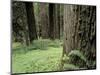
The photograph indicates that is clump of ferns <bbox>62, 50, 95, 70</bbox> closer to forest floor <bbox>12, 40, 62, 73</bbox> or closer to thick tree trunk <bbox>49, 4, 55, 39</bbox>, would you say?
forest floor <bbox>12, 40, 62, 73</bbox>

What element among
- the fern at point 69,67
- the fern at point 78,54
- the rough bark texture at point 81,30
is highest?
the rough bark texture at point 81,30

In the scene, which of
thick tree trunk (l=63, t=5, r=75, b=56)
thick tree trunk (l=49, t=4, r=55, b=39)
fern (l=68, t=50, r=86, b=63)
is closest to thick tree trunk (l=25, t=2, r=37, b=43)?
thick tree trunk (l=49, t=4, r=55, b=39)

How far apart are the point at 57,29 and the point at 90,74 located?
692mm

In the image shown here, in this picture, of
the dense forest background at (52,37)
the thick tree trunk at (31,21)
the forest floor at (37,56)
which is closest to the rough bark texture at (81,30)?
the dense forest background at (52,37)

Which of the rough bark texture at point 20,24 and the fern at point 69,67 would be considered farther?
the fern at point 69,67

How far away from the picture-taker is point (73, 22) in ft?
7.82

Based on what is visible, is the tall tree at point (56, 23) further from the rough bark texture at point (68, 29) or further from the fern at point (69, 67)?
the fern at point (69, 67)

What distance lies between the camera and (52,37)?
2.30m

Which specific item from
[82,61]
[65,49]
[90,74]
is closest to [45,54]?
[65,49]

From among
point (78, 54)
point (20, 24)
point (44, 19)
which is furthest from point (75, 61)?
point (20, 24)

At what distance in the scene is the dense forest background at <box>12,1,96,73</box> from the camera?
2193mm

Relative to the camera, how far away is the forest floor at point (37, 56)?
2.17 m

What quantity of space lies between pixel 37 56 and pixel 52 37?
0.28 meters
